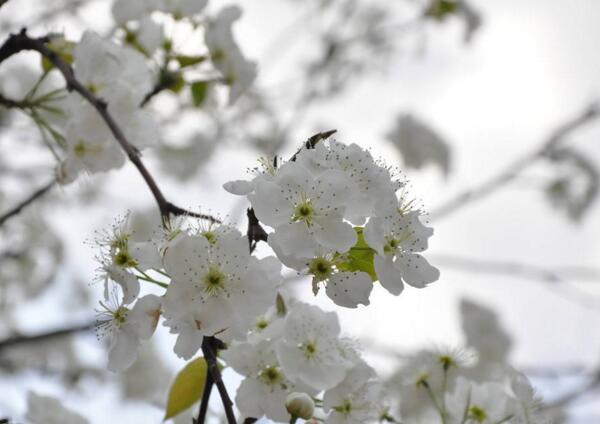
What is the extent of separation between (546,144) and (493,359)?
1115 mm

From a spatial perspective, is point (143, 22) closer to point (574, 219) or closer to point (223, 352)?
point (223, 352)

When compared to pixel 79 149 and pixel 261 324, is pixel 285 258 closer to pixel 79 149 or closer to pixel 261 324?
pixel 261 324

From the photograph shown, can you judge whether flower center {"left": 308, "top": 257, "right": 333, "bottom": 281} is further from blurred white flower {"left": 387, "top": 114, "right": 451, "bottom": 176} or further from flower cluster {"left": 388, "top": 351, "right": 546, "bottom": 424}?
blurred white flower {"left": 387, "top": 114, "right": 451, "bottom": 176}

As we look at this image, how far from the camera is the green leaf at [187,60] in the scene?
145cm

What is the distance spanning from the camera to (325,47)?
11.7ft

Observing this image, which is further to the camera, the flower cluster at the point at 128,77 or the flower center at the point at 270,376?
the flower cluster at the point at 128,77

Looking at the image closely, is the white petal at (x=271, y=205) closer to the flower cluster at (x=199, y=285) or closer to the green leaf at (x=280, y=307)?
the flower cluster at (x=199, y=285)

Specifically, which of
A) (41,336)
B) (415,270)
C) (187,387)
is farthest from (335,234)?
(41,336)

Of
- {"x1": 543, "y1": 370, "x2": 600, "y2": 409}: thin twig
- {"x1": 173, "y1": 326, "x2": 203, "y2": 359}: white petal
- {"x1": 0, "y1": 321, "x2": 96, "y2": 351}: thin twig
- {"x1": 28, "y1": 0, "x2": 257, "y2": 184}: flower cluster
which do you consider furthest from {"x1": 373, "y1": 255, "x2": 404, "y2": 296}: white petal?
{"x1": 543, "y1": 370, "x2": 600, "y2": 409}: thin twig

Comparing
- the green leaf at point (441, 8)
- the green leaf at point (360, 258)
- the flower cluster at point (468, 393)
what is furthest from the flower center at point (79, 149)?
the green leaf at point (441, 8)

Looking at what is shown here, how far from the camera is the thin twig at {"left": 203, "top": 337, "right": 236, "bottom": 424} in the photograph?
745mm

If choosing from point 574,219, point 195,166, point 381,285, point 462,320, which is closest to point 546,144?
point 574,219

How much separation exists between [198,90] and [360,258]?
0.76m

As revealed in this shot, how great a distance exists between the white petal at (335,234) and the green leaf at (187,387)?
286 millimetres
